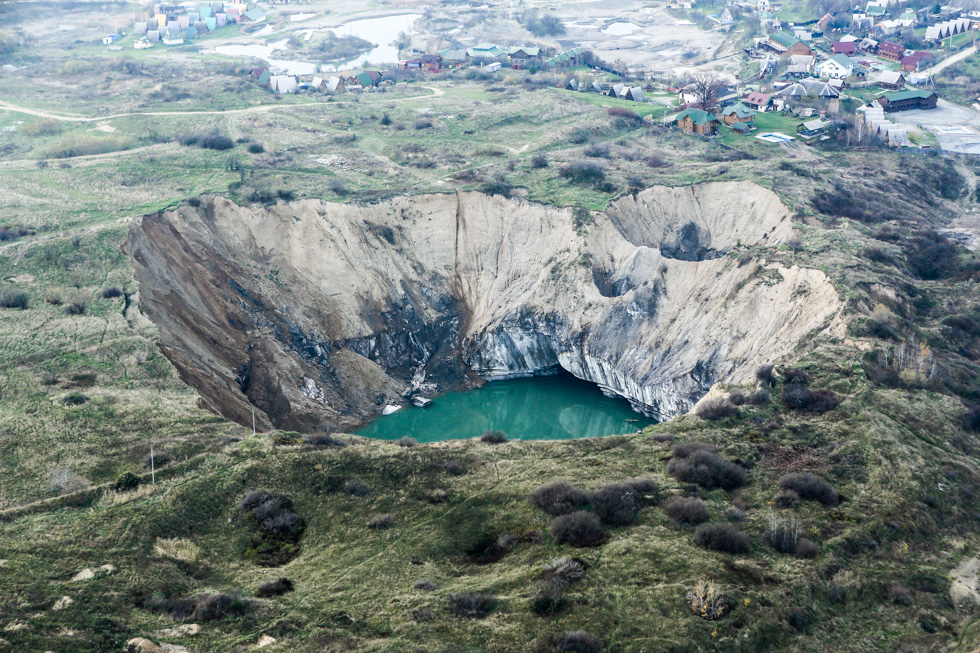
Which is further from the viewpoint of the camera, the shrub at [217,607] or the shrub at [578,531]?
the shrub at [578,531]

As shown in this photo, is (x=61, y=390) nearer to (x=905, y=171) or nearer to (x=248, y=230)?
(x=248, y=230)

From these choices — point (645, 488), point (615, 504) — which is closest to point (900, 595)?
point (645, 488)

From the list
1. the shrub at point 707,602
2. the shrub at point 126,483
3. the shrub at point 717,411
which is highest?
Answer: the shrub at point 126,483

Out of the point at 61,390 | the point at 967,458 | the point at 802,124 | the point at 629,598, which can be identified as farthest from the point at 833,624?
the point at 802,124

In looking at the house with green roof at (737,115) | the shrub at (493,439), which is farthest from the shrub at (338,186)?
the house with green roof at (737,115)

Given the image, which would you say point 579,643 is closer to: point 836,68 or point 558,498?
point 558,498

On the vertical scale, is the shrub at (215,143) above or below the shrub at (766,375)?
above

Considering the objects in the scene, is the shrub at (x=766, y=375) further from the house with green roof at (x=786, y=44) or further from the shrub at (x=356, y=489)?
the house with green roof at (x=786, y=44)
